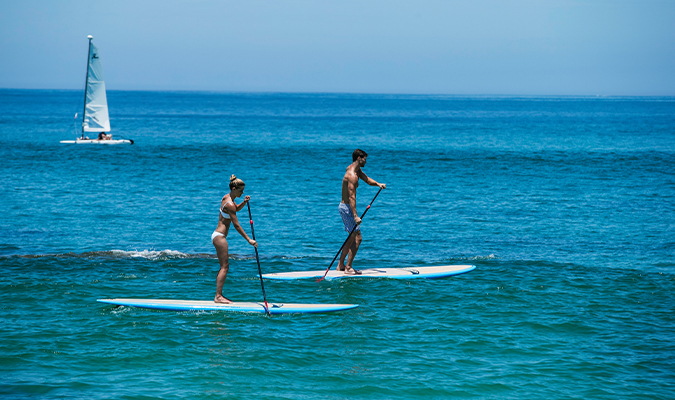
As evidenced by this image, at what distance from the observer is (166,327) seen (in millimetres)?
10523

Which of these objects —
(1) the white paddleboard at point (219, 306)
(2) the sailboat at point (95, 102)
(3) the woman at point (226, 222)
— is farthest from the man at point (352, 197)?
(2) the sailboat at point (95, 102)

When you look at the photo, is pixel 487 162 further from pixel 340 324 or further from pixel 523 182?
pixel 340 324

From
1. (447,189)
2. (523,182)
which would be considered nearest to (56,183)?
(447,189)

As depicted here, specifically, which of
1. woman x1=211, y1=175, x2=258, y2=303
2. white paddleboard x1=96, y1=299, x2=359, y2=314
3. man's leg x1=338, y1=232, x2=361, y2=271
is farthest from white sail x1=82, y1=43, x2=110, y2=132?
woman x1=211, y1=175, x2=258, y2=303

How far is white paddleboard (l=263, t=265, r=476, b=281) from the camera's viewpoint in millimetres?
13695

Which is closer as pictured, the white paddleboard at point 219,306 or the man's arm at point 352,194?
the white paddleboard at point 219,306

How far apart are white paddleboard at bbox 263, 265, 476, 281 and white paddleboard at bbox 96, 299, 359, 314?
228cm

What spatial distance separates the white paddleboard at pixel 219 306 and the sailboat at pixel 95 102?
4307cm

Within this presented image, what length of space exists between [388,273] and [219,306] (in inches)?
170

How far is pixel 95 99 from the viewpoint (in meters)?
51.6

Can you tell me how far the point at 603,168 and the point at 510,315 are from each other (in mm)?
32109

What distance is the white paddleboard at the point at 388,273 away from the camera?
13.7m

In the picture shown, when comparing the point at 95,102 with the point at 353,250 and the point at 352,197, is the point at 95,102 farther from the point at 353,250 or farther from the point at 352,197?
the point at 352,197

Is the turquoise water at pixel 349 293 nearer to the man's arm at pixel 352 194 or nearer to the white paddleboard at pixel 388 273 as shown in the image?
the white paddleboard at pixel 388 273
